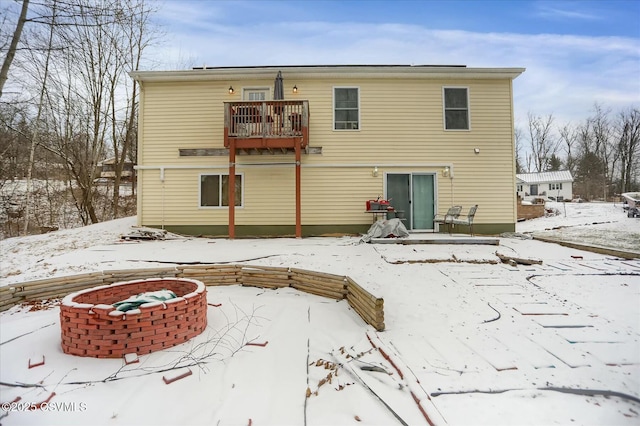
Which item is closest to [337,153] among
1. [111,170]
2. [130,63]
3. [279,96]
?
[279,96]

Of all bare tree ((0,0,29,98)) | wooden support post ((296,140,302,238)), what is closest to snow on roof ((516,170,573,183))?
wooden support post ((296,140,302,238))

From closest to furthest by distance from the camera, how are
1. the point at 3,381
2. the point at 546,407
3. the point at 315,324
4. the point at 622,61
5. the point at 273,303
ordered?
1. the point at 546,407
2. the point at 3,381
3. the point at 315,324
4. the point at 273,303
5. the point at 622,61

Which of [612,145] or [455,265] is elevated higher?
[612,145]

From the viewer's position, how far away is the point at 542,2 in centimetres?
570

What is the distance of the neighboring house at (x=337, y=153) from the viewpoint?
30.9 feet

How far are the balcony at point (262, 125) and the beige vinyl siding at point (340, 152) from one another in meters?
0.97

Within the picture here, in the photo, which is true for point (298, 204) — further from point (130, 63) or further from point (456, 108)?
point (130, 63)

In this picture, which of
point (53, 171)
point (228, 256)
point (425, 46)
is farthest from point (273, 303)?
point (53, 171)

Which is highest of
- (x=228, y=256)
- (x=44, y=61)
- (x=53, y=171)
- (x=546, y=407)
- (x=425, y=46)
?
(x=425, y=46)

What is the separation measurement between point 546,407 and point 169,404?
2.69 meters

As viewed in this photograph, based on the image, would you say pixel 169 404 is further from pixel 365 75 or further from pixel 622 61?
pixel 365 75

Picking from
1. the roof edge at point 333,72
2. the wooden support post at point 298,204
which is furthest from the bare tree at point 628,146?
the wooden support post at point 298,204

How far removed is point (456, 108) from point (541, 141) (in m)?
35.7

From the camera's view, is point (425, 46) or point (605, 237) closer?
point (605, 237)
